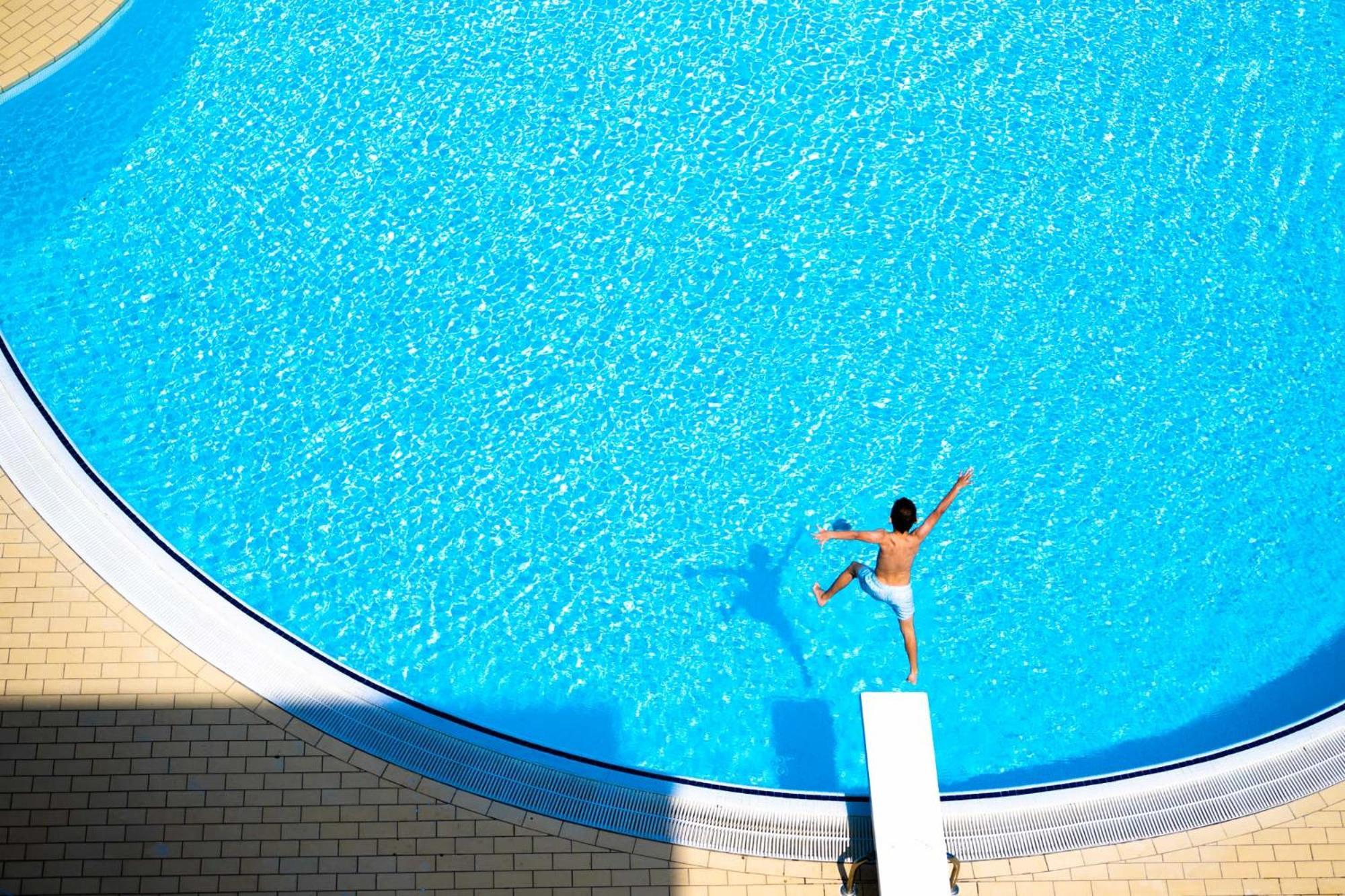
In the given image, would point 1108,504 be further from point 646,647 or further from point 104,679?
point 104,679

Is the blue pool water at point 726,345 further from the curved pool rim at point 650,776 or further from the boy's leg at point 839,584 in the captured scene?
the boy's leg at point 839,584

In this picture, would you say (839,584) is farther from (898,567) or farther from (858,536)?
(858,536)

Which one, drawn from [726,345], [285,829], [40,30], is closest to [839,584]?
[726,345]

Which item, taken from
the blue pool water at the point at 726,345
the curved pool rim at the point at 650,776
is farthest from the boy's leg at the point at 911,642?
the curved pool rim at the point at 650,776

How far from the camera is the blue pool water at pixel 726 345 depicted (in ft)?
20.4

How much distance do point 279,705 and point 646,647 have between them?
1715 mm

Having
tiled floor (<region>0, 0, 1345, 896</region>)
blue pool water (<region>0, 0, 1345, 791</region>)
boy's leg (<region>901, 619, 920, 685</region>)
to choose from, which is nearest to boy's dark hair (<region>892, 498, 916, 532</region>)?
boy's leg (<region>901, 619, 920, 685</region>)

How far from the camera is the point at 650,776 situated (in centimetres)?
587

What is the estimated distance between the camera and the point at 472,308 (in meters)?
7.09

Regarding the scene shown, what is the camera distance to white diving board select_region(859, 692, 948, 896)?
16.4 ft

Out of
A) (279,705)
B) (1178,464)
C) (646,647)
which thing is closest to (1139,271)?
(1178,464)

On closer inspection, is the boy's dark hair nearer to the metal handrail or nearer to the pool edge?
the metal handrail

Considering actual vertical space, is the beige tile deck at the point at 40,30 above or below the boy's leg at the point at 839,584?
above

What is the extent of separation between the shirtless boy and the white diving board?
48cm
